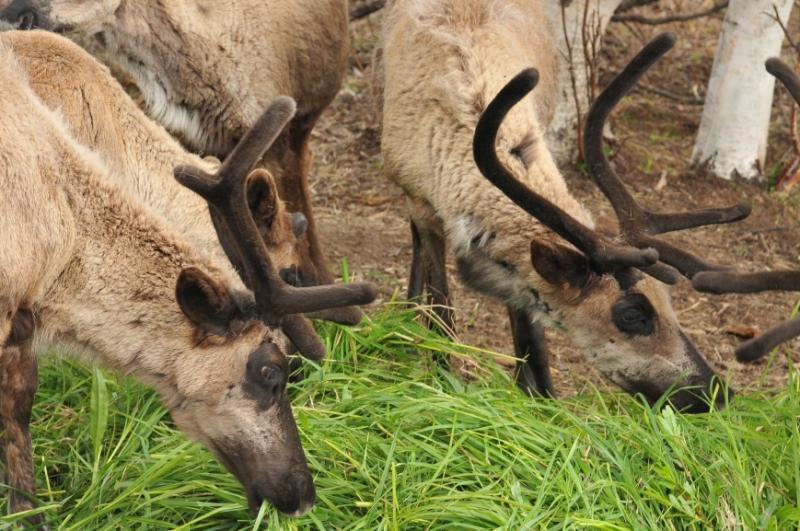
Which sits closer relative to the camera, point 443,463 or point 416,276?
point 443,463

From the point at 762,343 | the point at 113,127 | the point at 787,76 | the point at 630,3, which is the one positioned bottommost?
the point at 113,127

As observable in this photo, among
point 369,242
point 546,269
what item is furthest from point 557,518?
point 369,242

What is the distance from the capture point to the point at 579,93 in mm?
7895

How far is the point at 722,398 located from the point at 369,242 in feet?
10.4

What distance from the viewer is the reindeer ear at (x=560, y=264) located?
470 centimetres

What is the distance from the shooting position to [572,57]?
25.3 ft

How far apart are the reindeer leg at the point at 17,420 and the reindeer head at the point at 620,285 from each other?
86.1 inches

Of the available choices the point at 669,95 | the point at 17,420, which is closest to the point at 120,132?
the point at 17,420

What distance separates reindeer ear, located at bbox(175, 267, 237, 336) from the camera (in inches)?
149

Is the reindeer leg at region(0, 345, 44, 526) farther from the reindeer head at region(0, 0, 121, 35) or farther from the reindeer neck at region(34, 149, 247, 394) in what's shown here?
the reindeer head at region(0, 0, 121, 35)

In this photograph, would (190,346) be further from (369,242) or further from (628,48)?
(628,48)

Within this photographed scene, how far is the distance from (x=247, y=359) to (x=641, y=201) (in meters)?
4.45

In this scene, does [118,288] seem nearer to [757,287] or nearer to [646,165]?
[757,287]

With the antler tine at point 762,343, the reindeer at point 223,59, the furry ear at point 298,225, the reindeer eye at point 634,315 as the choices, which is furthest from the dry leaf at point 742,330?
the antler tine at point 762,343
